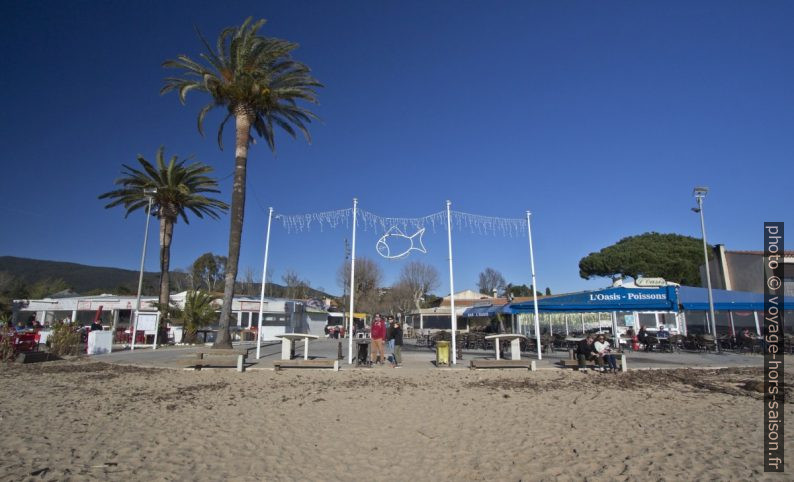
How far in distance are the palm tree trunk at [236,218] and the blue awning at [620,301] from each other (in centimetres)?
1257

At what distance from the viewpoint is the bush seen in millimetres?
17609

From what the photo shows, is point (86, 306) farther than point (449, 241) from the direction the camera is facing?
Yes

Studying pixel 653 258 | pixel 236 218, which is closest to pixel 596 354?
pixel 236 218

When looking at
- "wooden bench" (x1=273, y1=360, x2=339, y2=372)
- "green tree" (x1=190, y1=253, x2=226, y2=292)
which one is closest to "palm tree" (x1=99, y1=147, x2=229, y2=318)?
"wooden bench" (x1=273, y1=360, x2=339, y2=372)

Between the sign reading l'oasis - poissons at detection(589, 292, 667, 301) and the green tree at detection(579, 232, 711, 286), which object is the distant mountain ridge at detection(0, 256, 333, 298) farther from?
the sign reading l'oasis - poissons at detection(589, 292, 667, 301)

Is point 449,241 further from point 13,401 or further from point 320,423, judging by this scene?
point 13,401

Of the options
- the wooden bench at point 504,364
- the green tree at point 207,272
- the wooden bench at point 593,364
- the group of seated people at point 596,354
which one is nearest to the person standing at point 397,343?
the wooden bench at point 504,364

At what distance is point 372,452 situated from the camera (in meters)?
5.43

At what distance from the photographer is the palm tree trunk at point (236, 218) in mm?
17297

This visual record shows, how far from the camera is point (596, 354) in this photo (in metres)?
13.2

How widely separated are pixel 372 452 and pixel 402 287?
52.2m

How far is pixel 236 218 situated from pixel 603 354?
47.8ft

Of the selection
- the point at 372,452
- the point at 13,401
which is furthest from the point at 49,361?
the point at 372,452

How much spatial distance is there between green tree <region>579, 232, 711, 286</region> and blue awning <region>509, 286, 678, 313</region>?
2583 centimetres
